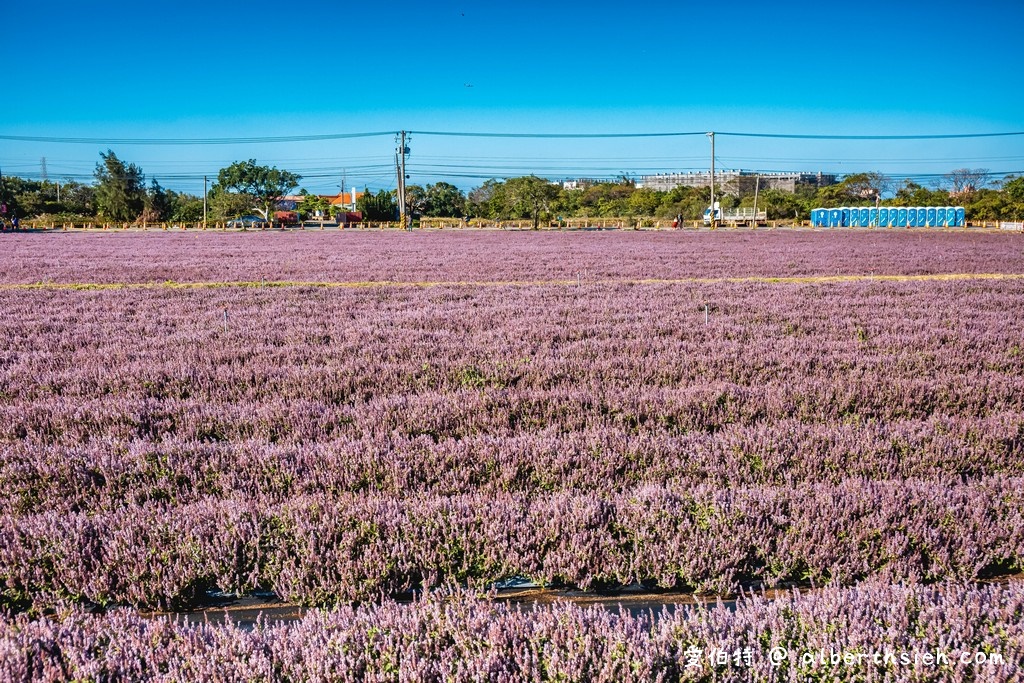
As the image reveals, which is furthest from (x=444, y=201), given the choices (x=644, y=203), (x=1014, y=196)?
(x=1014, y=196)

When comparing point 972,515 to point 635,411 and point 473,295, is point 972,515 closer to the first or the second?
point 635,411

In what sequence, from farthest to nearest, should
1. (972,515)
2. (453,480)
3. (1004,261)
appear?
(1004,261) < (453,480) < (972,515)

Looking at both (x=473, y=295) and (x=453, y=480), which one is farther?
(x=473, y=295)

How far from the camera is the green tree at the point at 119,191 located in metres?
81.1

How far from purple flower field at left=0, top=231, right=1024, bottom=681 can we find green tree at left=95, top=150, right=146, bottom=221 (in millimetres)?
84214

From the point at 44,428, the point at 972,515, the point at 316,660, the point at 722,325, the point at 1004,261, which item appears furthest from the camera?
the point at 1004,261

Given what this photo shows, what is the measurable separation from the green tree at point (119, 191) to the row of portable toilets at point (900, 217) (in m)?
79.5

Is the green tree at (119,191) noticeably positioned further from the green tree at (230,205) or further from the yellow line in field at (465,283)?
the yellow line in field at (465,283)

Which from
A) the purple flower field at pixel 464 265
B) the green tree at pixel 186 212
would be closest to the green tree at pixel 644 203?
the green tree at pixel 186 212

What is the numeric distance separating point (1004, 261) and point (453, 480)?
25.2m

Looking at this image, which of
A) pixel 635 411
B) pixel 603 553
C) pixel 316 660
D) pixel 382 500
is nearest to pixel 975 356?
pixel 635 411

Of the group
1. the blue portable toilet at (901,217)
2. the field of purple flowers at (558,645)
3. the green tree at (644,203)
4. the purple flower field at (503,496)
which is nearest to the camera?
the field of purple flowers at (558,645)

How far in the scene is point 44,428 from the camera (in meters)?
4.91

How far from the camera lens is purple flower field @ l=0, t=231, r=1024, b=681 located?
2.38 meters
